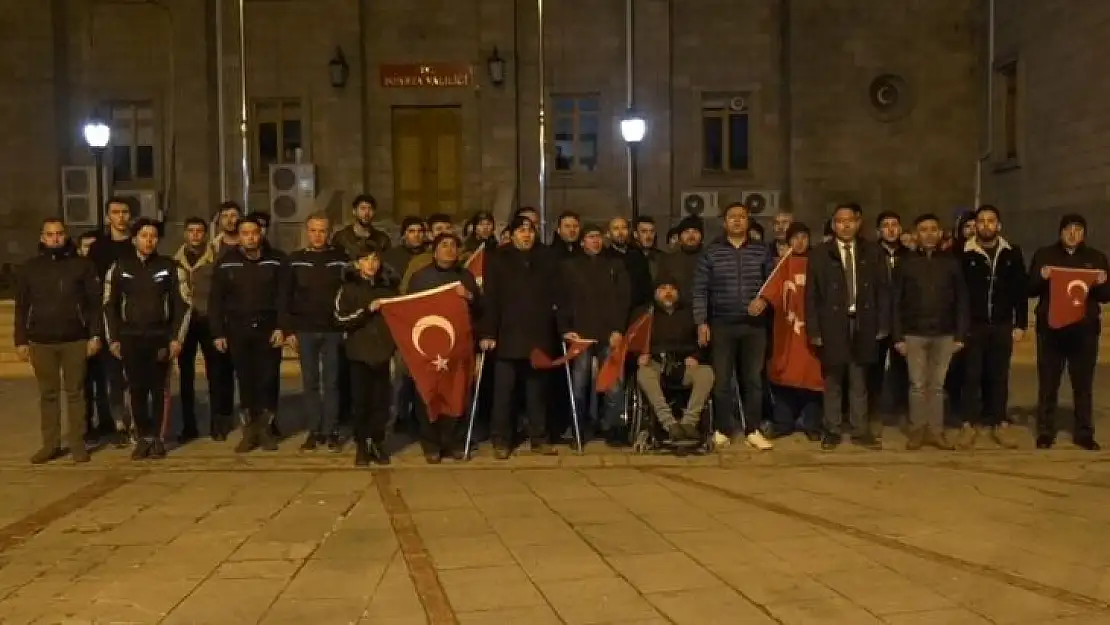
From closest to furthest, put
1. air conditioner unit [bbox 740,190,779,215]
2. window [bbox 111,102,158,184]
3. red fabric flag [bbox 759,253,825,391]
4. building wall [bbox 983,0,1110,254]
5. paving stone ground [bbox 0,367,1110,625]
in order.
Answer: paving stone ground [bbox 0,367,1110,625], red fabric flag [bbox 759,253,825,391], building wall [bbox 983,0,1110,254], air conditioner unit [bbox 740,190,779,215], window [bbox 111,102,158,184]

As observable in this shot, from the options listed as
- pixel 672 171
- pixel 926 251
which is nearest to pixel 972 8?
pixel 672 171

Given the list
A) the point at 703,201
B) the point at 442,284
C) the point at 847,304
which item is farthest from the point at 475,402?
the point at 703,201

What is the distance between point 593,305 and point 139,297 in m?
3.86

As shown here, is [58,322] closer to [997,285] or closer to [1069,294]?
[997,285]

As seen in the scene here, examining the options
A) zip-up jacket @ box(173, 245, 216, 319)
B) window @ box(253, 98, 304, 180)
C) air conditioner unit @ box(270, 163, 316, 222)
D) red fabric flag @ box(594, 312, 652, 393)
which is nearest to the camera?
red fabric flag @ box(594, 312, 652, 393)

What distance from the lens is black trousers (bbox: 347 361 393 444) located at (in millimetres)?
8875

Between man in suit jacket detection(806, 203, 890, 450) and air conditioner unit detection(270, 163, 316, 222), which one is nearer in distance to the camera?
man in suit jacket detection(806, 203, 890, 450)

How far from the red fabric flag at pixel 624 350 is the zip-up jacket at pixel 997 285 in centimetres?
279

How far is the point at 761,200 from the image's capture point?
2200 centimetres

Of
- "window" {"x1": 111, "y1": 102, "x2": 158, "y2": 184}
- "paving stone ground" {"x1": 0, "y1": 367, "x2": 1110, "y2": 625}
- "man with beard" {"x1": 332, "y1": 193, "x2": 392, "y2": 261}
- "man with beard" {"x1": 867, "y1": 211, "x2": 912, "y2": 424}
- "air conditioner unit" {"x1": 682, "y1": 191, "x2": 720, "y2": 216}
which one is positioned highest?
"window" {"x1": 111, "y1": 102, "x2": 158, "y2": 184}

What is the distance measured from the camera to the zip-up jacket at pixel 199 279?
9742 mm

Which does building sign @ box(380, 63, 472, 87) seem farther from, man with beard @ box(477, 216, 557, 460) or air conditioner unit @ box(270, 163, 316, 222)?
man with beard @ box(477, 216, 557, 460)

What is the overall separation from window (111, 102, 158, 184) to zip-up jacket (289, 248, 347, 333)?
15.1 metres

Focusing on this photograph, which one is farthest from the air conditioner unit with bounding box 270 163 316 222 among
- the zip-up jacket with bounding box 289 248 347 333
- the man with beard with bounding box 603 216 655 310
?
the man with beard with bounding box 603 216 655 310
